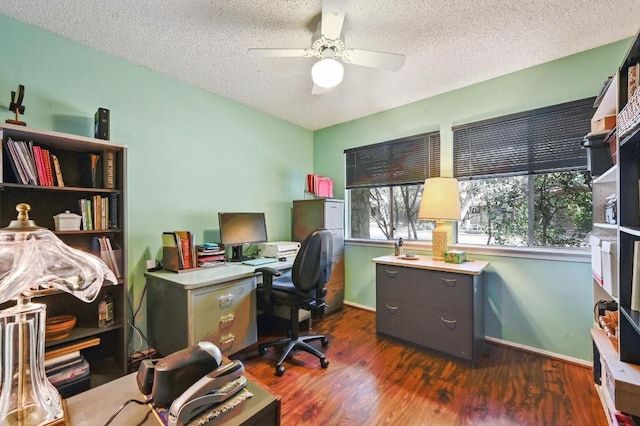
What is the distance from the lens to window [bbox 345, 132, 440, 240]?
294 cm

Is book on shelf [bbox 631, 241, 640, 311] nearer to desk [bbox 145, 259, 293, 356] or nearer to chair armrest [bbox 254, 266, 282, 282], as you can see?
chair armrest [bbox 254, 266, 282, 282]

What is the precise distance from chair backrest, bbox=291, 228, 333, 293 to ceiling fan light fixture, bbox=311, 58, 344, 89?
106 cm

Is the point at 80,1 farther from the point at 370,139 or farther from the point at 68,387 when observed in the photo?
the point at 370,139

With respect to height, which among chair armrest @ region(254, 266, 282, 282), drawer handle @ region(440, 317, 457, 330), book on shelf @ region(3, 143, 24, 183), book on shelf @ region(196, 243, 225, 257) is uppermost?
book on shelf @ region(3, 143, 24, 183)

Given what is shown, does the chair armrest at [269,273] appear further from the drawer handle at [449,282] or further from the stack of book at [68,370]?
the drawer handle at [449,282]

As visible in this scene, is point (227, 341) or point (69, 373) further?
point (227, 341)

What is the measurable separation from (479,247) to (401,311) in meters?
0.97

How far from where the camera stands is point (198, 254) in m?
2.34

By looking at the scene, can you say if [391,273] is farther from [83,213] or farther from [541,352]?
[83,213]

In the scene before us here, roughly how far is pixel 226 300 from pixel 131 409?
4.23 feet

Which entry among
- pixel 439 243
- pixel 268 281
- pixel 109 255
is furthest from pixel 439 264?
pixel 109 255

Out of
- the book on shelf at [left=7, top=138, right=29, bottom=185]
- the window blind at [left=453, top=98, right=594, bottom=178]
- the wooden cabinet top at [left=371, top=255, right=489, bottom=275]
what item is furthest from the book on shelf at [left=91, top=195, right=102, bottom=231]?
the window blind at [left=453, top=98, right=594, bottom=178]

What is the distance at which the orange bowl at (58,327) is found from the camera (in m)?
1.61

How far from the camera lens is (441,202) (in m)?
2.41
